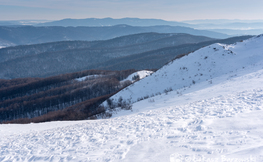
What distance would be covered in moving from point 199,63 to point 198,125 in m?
22.6

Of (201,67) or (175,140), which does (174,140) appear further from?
(201,67)

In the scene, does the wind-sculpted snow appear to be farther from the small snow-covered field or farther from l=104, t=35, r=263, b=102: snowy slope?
l=104, t=35, r=263, b=102: snowy slope

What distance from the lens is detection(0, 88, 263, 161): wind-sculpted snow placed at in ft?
18.8

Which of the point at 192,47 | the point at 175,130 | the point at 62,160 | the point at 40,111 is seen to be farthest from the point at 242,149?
the point at 192,47

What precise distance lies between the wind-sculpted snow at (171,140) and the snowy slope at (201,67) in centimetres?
1514

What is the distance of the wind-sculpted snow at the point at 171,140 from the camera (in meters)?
5.74

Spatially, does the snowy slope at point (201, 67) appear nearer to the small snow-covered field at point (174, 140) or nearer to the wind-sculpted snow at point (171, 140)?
the small snow-covered field at point (174, 140)

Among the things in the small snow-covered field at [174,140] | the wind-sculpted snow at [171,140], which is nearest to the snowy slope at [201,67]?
the small snow-covered field at [174,140]

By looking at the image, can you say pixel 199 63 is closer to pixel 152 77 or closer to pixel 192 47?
pixel 152 77

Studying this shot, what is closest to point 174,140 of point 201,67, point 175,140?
point 175,140

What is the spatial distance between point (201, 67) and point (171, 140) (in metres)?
23.0

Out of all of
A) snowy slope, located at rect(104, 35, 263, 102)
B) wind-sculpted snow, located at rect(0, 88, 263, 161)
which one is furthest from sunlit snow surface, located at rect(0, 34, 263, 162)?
snowy slope, located at rect(104, 35, 263, 102)

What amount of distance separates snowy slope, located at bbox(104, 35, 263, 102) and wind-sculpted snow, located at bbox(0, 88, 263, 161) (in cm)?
1514

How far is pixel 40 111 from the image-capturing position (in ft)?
237
